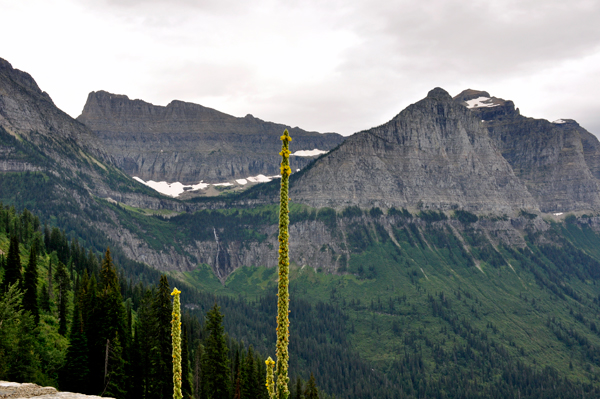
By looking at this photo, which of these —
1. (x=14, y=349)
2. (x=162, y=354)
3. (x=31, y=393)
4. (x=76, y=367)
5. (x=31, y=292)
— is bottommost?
(x=76, y=367)

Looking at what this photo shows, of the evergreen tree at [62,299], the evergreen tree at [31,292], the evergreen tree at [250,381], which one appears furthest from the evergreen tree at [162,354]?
the evergreen tree at [62,299]

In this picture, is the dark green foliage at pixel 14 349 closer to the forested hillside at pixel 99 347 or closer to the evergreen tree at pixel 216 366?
the forested hillside at pixel 99 347

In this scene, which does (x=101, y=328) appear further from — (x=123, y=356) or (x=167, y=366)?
(x=167, y=366)

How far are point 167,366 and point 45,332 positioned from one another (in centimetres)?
2342

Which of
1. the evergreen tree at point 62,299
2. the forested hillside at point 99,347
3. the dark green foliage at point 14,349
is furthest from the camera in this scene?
the evergreen tree at point 62,299

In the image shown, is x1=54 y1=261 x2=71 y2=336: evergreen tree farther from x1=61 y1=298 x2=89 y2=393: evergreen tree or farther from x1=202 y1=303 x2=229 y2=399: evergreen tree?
x1=202 y1=303 x2=229 y2=399: evergreen tree

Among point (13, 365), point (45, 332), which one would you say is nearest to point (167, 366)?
point (13, 365)

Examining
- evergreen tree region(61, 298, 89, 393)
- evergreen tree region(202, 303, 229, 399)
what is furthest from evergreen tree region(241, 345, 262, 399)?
evergreen tree region(61, 298, 89, 393)

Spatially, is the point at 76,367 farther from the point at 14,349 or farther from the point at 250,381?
the point at 250,381

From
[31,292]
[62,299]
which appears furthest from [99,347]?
[62,299]

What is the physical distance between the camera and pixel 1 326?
5241 cm

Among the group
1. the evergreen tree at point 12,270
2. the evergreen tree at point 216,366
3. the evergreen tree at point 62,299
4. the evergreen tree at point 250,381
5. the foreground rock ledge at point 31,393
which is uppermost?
the evergreen tree at point 12,270

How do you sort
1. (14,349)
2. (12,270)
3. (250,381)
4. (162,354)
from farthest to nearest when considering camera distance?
(250,381) < (12,270) < (162,354) < (14,349)

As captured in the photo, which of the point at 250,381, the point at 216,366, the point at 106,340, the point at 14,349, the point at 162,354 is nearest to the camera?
the point at 14,349
